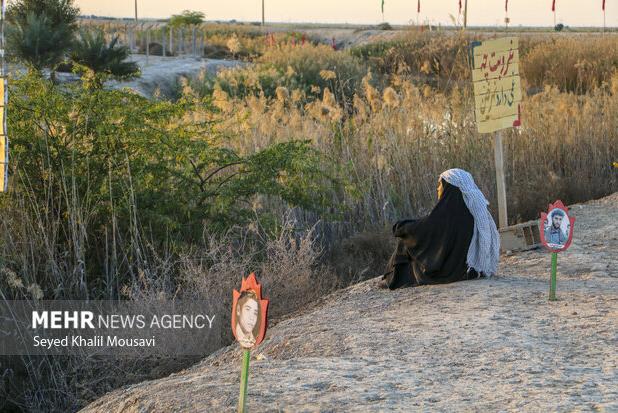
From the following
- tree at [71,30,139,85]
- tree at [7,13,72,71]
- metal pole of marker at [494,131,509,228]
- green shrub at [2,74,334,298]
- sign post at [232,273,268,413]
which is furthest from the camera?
tree at [71,30,139,85]

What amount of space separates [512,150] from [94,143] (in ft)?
17.1

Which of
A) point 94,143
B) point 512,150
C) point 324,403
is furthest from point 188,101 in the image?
point 324,403

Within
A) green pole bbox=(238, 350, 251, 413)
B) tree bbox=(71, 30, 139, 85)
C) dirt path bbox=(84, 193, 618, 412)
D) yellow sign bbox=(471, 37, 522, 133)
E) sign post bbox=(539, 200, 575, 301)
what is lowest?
dirt path bbox=(84, 193, 618, 412)

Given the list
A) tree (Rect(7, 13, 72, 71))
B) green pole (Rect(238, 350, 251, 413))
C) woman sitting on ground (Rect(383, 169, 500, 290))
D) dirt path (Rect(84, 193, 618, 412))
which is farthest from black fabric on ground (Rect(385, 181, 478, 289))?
tree (Rect(7, 13, 72, 71))

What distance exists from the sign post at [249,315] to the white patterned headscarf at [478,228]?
3.43m

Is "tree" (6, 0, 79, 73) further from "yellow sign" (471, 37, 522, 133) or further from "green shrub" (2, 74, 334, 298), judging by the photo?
"yellow sign" (471, 37, 522, 133)

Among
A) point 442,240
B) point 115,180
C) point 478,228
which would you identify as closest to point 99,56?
point 115,180

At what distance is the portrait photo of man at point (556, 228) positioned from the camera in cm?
682

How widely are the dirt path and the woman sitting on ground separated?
0.51 feet

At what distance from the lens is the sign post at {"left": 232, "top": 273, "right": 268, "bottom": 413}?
14.4 ft

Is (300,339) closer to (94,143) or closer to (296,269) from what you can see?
(296,269)

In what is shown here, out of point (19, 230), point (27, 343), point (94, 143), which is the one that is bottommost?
point (27, 343)

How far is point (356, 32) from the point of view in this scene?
184 feet

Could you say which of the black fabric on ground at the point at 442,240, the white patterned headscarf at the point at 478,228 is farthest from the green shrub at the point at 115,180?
the white patterned headscarf at the point at 478,228
